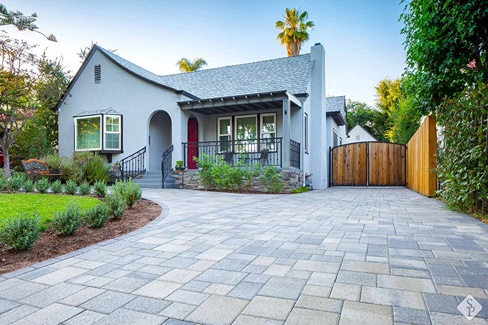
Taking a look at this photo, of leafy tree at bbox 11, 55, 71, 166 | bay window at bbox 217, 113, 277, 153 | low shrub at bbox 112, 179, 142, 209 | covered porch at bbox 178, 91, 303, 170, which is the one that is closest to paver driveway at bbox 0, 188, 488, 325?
low shrub at bbox 112, 179, 142, 209

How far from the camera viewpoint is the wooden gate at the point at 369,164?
1407 centimetres

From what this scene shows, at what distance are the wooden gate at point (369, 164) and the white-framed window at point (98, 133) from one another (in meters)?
10.3

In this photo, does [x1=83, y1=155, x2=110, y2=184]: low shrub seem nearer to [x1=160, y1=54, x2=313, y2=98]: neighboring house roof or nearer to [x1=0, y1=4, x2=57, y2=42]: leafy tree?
[x1=160, y1=54, x2=313, y2=98]: neighboring house roof

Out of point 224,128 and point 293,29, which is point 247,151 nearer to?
point 224,128

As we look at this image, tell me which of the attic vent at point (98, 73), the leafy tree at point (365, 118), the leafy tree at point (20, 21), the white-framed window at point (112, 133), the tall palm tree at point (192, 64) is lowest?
the white-framed window at point (112, 133)

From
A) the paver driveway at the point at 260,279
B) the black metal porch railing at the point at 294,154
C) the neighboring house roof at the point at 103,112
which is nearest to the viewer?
the paver driveway at the point at 260,279

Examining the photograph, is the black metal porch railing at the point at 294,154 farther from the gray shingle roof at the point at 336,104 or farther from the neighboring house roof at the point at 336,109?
the gray shingle roof at the point at 336,104

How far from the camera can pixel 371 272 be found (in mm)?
2461

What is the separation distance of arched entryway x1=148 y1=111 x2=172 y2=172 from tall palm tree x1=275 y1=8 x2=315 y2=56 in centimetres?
1387

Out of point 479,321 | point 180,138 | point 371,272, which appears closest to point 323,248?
point 371,272

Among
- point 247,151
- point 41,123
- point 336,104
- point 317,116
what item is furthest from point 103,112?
point 336,104

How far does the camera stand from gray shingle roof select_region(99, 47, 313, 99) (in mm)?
12430

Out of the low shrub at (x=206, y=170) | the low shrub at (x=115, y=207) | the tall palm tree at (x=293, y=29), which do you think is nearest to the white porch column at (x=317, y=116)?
the low shrub at (x=206, y=170)

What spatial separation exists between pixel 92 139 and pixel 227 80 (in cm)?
664
